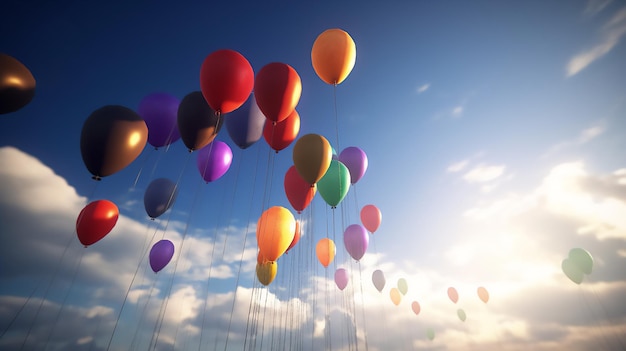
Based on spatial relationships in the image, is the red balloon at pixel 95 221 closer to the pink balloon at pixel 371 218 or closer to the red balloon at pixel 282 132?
the red balloon at pixel 282 132

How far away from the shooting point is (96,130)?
341 cm

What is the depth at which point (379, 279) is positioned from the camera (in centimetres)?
867

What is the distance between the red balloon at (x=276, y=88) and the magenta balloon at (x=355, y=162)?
2969 mm

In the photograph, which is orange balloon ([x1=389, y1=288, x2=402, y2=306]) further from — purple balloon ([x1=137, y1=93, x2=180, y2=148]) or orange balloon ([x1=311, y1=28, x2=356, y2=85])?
purple balloon ([x1=137, y1=93, x2=180, y2=148])

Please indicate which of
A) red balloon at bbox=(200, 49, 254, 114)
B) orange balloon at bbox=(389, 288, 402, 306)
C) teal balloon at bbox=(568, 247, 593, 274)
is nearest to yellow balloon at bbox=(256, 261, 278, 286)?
red balloon at bbox=(200, 49, 254, 114)

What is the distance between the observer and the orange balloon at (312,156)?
4.22 meters

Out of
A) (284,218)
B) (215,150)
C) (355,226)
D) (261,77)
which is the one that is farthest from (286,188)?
(355,226)

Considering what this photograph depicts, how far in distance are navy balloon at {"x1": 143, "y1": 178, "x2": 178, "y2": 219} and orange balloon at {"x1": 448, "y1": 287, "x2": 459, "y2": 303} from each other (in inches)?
488

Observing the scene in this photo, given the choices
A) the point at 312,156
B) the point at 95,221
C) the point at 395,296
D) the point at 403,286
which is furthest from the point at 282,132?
the point at 395,296

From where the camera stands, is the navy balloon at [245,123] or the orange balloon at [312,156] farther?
the navy balloon at [245,123]

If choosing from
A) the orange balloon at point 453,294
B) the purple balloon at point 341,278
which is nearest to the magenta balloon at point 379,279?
the purple balloon at point 341,278

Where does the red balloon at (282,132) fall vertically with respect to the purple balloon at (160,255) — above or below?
above

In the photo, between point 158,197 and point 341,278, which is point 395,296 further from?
point 158,197

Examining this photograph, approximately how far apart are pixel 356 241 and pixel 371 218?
97 cm
